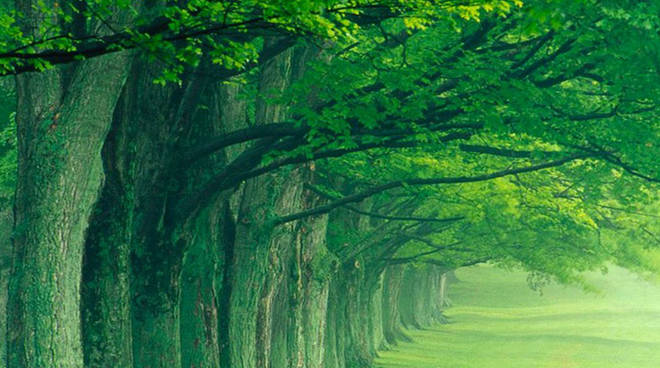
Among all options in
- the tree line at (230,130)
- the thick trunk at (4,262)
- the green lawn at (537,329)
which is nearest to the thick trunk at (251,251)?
the tree line at (230,130)

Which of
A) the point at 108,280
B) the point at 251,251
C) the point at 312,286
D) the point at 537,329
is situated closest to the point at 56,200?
the point at 108,280

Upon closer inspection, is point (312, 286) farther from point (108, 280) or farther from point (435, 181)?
point (108, 280)

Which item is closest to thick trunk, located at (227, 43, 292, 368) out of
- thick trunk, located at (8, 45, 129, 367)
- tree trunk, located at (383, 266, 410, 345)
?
thick trunk, located at (8, 45, 129, 367)

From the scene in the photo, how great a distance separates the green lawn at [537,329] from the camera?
4247 cm

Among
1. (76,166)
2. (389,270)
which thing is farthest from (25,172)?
(389,270)

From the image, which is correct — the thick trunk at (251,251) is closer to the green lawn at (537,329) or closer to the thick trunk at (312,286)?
the thick trunk at (312,286)

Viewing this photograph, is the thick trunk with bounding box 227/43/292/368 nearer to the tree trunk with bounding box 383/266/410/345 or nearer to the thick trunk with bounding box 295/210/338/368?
the thick trunk with bounding box 295/210/338/368

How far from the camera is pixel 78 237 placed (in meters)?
10.7

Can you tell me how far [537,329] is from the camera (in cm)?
6538

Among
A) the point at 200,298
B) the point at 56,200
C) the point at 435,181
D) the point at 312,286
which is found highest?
the point at 435,181

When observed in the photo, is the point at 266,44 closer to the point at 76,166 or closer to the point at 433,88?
the point at 433,88

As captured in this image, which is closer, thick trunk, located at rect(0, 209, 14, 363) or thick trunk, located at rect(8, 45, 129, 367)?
thick trunk, located at rect(8, 45, 129, 367)

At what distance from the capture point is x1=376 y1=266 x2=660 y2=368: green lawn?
42469 mm

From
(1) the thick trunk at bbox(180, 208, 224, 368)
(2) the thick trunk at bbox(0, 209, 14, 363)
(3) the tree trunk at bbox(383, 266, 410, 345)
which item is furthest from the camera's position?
(3) the tree trunk at bbox(383, 266, 410, 345)
